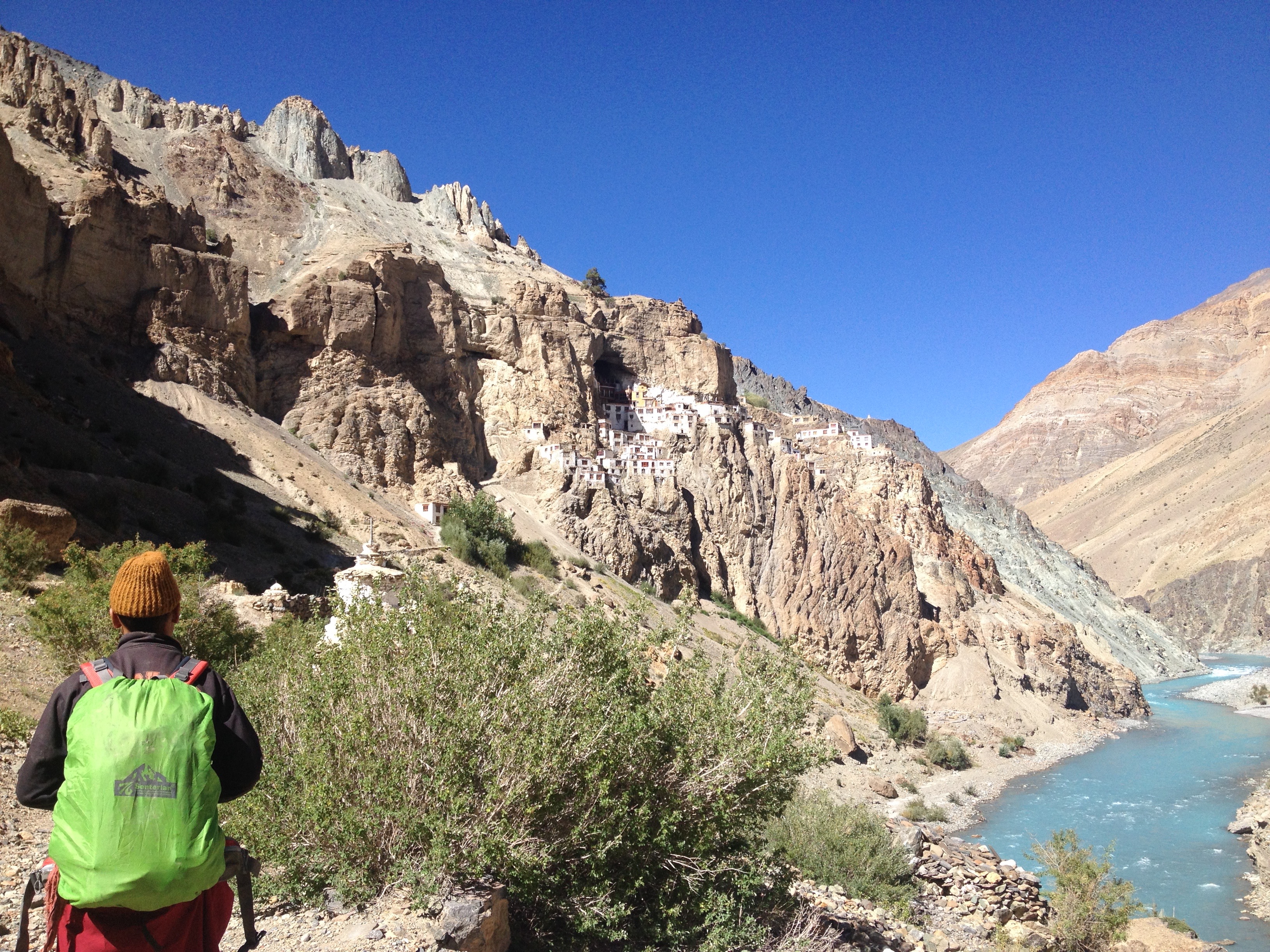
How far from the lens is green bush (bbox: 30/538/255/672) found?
9.31 m

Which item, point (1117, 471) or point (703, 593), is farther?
point (1117, 471)

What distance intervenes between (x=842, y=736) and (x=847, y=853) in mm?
13769

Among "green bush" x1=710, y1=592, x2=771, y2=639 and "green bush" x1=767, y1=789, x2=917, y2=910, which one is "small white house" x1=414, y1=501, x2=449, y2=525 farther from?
"green bush" x1=767, y1=789, x2=917, y2=910

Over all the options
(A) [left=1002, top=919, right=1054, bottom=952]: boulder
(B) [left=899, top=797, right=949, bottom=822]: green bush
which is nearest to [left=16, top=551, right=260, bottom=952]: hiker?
(A) [left=1002, top=919, right=1054, bottom=952]: boulder

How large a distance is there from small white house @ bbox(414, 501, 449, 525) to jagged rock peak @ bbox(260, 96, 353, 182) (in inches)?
1081

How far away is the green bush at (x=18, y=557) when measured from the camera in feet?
36.7

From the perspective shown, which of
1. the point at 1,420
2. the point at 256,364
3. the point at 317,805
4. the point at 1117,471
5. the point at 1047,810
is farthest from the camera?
the point at 1117,471

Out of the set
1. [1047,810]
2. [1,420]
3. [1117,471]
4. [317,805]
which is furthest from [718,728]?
[1117,471]

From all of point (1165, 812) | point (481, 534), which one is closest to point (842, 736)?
point (1165, 812)

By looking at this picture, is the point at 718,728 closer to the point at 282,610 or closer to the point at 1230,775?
the point at 282,610

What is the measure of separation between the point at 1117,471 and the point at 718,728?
144 meters

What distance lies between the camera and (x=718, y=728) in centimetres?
768

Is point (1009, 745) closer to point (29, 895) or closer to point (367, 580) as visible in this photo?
point (367, 580)

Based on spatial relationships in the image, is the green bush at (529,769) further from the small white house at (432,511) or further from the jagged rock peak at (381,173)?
the jagged rock peak at (381,173)
